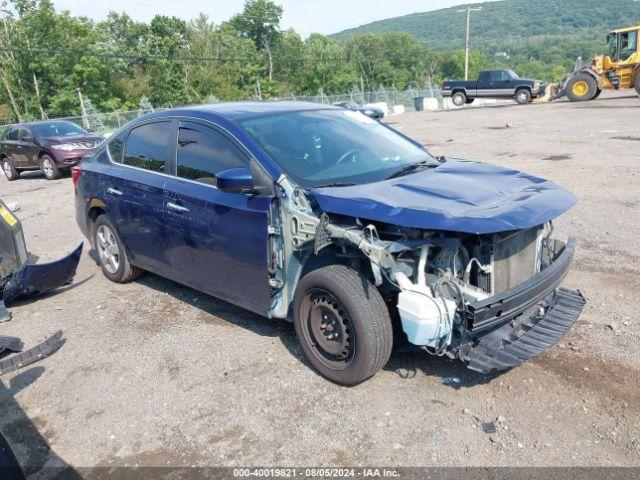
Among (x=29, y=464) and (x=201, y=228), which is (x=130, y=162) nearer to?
(x=201, y=228)

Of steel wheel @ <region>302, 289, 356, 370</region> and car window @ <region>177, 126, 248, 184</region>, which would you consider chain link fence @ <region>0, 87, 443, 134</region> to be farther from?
steel wheel @ <region>302, 289, 356, 370</region>

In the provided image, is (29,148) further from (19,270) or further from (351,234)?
(351,234)

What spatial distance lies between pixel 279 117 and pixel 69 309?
2.75 meters

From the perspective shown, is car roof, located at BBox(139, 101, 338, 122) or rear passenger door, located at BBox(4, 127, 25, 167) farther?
rear passenger door, located at BBox(4, 127, 25, 167)

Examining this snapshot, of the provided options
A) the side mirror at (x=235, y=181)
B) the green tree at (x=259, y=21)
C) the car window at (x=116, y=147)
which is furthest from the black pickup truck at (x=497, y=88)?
the green tree at (x=259, y=21)

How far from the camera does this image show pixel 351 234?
3.22m

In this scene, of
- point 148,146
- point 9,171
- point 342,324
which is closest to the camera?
point 342,324

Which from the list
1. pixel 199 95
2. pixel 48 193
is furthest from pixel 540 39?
pixel 48 193

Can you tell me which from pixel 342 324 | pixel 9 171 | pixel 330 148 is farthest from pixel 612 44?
pixel 342 324

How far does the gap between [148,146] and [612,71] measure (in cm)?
2628

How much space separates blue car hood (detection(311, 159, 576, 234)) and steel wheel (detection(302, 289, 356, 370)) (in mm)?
582

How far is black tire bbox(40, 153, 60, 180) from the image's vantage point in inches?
567

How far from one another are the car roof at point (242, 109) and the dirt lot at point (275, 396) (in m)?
1.69

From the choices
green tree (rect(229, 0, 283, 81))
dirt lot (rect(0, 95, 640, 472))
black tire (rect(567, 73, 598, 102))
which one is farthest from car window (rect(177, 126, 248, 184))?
green tree (rect(229, 0, 283, 81))
